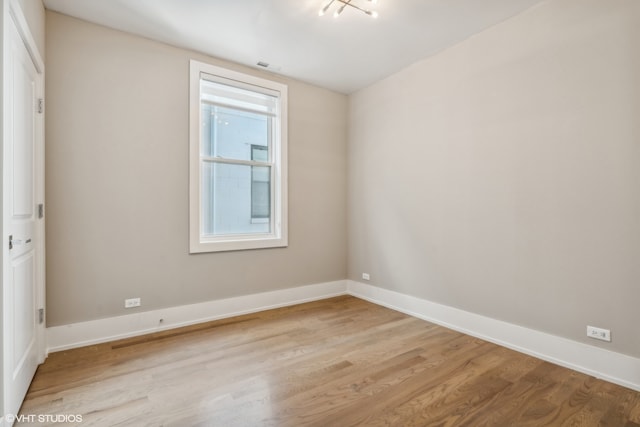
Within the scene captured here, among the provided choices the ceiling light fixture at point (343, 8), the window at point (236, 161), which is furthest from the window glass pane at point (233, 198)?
the ceiling light fixture at point (343, 8)

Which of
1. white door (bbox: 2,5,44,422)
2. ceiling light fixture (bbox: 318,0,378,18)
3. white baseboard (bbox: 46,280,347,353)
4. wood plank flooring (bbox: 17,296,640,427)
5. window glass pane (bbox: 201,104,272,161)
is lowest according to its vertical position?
wood plank flooring (bbox: 17,296,640,427)

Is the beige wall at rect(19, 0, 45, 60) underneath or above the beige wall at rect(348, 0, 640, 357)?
above

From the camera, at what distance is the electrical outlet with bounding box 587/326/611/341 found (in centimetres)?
226

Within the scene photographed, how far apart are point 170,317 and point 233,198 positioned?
142 cm

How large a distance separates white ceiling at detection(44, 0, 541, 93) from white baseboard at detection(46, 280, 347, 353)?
266cm

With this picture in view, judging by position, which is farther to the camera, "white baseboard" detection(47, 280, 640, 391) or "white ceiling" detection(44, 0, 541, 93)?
"white ceiling" detection(44, 0, 541, 93)

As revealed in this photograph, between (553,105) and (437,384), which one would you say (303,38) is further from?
(437,384)

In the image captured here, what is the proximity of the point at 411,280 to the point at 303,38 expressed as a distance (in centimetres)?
280

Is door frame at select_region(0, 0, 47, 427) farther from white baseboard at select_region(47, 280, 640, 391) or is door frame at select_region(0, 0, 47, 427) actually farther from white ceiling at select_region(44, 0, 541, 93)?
white ceiling at select_region(44, 0, 541, 93)

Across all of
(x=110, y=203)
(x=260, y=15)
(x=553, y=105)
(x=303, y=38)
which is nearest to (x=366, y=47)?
(x=303, y=38)

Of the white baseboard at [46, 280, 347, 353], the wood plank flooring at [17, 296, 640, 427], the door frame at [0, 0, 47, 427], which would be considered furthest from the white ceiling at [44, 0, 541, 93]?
the wood plank flooring at [17, 296, 640, 427]

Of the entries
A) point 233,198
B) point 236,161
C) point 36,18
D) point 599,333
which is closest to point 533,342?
point 599,333

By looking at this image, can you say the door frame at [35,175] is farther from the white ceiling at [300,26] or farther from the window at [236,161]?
the window at [236,161]

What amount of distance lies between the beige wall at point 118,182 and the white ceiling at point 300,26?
22cm
